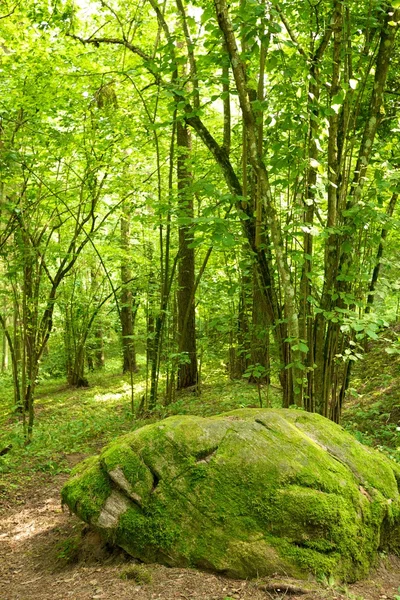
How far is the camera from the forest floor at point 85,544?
9.40 feet

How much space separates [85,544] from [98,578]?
49 cm

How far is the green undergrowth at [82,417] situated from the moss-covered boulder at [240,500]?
200cm

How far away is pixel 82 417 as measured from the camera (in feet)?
31.8

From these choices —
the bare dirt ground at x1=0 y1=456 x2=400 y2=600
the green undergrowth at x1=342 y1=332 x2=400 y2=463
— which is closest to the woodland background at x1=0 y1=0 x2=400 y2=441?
the green undergrowth at x1=342 y1=332 x2=400 y2=463

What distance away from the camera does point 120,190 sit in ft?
29.2

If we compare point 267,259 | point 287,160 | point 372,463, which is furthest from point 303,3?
point 372,463

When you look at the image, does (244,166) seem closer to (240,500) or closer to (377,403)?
(240,500)

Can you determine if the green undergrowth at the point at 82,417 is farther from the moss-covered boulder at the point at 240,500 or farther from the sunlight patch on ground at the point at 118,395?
the moss-covered boulder at the point at 240,500

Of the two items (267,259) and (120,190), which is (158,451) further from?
(120,190)

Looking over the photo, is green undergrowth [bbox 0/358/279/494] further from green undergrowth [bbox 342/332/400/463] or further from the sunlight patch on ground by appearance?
green undergrowth [bbox 342/332/400/463]

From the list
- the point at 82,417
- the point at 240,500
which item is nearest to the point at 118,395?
the point at 82,417

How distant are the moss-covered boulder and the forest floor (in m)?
0.13

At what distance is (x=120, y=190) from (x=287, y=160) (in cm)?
521

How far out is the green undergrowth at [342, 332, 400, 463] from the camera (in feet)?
20.5
